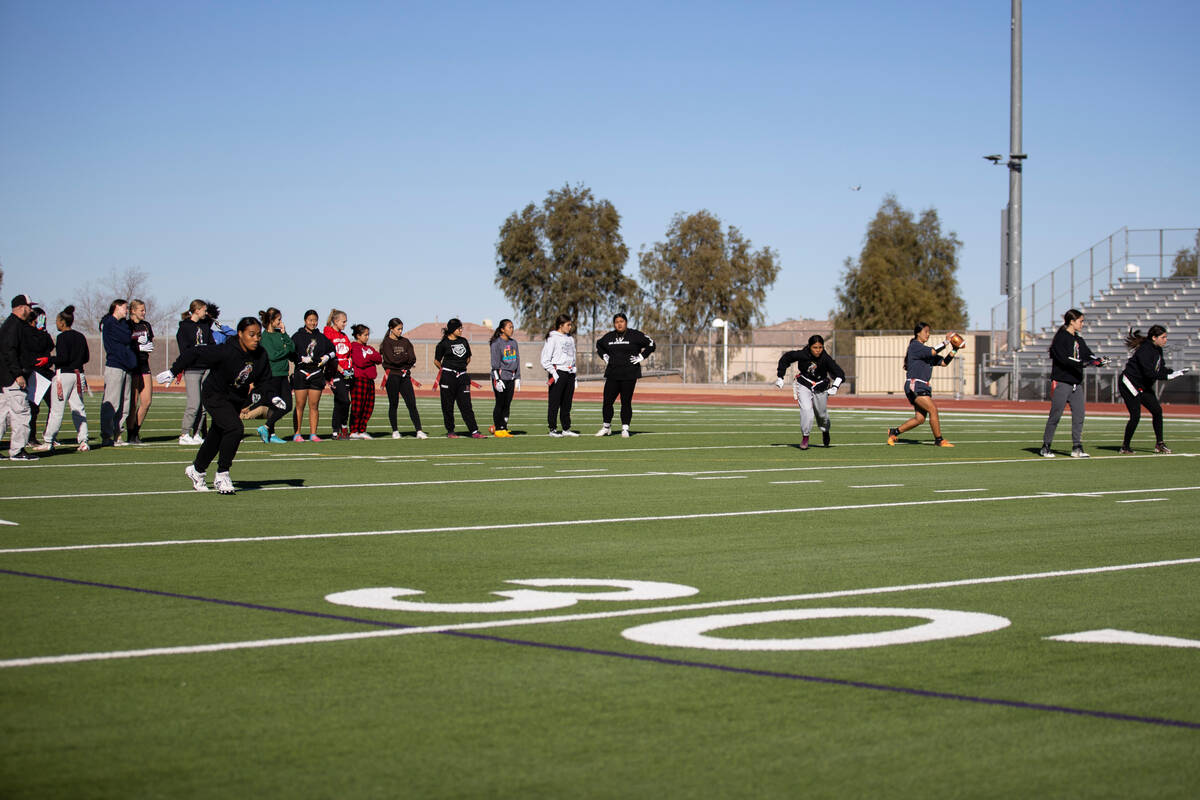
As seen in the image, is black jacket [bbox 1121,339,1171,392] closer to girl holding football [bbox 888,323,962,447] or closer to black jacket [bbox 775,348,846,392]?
girl holding football [bbox 888,323,962,447]

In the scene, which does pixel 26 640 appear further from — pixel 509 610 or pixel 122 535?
pixel 122 535

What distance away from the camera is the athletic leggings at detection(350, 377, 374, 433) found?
2317 cm

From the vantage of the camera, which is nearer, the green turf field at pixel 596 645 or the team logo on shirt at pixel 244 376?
the green turf field at pixel 596 645

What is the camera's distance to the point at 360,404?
914 inches

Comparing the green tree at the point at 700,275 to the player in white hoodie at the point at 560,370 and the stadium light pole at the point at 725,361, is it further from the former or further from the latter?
the player in white hoodie at the point at 560,370

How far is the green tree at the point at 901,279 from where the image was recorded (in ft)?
290

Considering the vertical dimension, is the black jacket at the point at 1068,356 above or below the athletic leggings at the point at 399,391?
above

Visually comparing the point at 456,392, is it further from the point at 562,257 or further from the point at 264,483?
the point at 562,257

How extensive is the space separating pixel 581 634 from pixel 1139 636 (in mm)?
2546

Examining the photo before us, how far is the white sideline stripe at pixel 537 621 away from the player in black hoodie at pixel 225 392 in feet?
22.2

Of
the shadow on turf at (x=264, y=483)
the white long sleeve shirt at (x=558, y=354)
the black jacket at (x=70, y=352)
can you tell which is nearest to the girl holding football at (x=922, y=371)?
the white long sleeve shirt at (x=558, y=354)

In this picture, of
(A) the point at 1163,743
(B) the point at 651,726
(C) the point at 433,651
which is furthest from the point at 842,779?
(C) the point at 433,651

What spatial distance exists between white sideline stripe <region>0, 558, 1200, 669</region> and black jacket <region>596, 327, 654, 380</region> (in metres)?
14.9

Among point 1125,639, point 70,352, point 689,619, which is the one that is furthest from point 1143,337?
point 689,619
